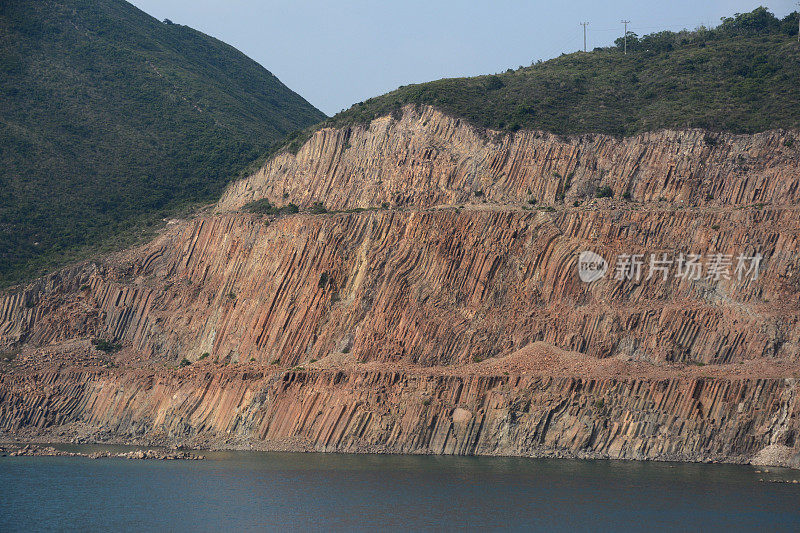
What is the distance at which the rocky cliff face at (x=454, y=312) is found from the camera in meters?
59.1

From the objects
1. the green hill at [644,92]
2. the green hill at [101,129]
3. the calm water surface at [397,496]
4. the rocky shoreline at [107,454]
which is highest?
the green hill at [644,92]

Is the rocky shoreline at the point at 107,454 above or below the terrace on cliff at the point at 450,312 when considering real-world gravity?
below

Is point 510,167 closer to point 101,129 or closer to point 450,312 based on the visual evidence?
point 450,312

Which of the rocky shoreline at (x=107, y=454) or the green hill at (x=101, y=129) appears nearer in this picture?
the rocky shoreline at (x=107, y=454)

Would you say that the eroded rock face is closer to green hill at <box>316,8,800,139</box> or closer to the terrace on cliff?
the terrace on cliff

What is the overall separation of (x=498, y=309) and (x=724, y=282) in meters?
15.0

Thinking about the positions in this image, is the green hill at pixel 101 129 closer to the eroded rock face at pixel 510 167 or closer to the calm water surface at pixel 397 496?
the eroded rock face at pixel 510 167

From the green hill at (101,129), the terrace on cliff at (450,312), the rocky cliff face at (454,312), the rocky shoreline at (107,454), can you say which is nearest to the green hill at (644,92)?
the terrace on cliff at (450,312)

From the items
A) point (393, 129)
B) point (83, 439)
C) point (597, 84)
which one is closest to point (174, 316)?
point (83, 439)

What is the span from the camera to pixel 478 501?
156ft

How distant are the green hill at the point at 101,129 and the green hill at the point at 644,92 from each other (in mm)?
23838

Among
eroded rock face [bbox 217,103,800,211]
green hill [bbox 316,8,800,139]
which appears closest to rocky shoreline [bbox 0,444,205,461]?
eroded rock face [bbox 217,103,800,211]

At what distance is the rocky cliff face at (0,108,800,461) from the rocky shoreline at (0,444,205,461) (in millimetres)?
2776

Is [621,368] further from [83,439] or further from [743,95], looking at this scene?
[83,439]
